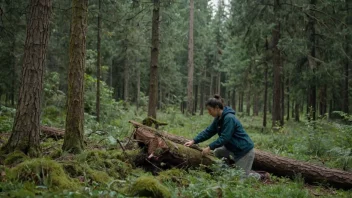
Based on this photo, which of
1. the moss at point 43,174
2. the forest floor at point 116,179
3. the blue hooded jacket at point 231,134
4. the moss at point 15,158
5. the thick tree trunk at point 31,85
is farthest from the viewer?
the blue hooded jacket at point 231,134

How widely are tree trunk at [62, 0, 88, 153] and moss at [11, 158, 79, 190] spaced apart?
170 centimetres

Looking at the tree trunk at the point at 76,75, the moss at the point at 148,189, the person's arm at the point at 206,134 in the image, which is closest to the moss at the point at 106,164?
the tree trunk at the point at 76,75

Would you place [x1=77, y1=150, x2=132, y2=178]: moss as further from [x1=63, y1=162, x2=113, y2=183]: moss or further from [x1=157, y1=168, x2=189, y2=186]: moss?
[x1=157, y1=168, x2=189, y2=186]: moss

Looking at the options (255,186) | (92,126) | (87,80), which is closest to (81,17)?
(255,186)

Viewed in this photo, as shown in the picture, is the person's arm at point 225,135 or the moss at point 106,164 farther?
the person's arm at point 225,135

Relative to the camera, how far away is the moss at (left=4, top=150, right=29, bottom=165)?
489 cm

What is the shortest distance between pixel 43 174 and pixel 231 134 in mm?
3753

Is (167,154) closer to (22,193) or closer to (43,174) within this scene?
(43,174)

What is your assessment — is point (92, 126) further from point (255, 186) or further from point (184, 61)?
Answer: point (184, 61)

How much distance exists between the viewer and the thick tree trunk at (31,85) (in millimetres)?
5156

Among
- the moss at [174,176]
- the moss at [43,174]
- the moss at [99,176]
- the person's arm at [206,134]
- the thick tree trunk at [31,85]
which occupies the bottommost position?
the moss at [174,176]

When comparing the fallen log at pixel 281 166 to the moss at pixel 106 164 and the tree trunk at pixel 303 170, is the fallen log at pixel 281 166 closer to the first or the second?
the tree trunk at pixel 303 170

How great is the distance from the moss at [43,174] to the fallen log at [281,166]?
227 centimetres

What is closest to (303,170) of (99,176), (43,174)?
(99,176)
